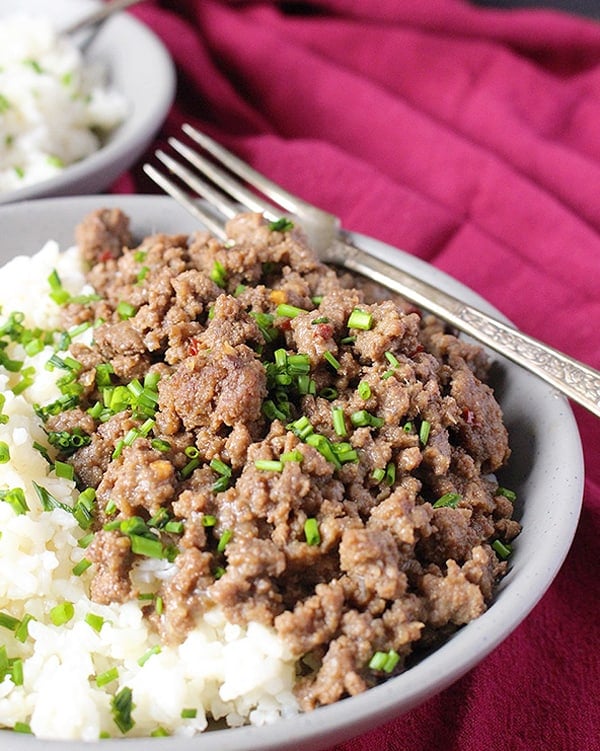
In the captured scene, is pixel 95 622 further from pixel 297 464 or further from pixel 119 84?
pixel 119 84

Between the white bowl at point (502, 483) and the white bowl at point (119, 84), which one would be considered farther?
the white bowl at point (119, 84)

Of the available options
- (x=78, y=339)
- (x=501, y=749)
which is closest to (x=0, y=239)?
(x=78, y=339)

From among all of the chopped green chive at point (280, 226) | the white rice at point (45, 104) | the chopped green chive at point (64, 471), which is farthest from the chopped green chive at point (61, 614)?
the white rice at point (45, 104)

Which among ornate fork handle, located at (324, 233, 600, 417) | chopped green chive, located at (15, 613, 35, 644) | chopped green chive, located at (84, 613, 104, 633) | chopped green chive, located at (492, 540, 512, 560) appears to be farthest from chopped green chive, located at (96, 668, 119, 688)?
ornate fork handle, located at (324, 233, 600, 417)

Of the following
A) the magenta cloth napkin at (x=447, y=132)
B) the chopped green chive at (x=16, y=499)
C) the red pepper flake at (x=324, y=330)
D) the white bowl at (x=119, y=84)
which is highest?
the red pepper flake at (x=324, y=330)

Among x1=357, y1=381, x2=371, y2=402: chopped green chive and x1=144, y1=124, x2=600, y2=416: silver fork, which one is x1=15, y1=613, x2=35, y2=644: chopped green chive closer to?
x1=357, y1=381, x2=371, y2=402: chopped green chive

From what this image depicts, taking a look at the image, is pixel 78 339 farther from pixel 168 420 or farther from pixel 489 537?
pixel 489 537

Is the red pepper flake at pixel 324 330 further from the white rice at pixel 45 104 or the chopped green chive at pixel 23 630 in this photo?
the white rice at pixel 45 104
